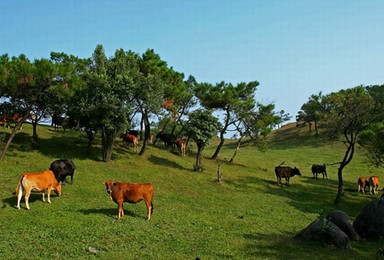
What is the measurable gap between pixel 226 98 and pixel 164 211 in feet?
92.5

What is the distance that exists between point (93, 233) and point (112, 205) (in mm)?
5417

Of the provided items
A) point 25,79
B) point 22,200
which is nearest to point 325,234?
point 22,200

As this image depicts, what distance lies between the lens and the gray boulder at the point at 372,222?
18719mm

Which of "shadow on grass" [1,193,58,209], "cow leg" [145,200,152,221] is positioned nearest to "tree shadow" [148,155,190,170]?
"shadow on grass" [1,193,58,209]

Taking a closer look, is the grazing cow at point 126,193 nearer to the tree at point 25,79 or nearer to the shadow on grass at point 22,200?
the shadow on grass at point 22,200

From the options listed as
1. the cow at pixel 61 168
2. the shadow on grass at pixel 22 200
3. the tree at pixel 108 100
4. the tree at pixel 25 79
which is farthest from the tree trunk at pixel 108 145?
the shadow on grass at pixel 22 200

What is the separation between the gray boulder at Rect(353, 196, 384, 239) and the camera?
18.7 metres

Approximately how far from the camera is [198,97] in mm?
48750

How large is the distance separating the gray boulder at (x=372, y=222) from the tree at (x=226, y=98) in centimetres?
2790

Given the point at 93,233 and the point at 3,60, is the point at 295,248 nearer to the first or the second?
the point at 93,233

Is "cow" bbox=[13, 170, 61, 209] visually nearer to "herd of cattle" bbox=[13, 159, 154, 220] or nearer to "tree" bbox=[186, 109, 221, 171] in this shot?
"herd of cattle" bbox=[13, 159, 154, 220]

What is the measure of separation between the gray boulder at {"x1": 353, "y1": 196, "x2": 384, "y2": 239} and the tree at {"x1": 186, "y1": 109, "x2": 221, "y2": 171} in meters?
18.9

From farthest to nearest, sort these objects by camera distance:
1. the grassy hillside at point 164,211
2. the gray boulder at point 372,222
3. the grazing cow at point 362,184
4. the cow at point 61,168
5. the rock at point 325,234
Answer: the grazing cow at point 362,184
the cow at point 61,168
the gray boulder at point 372,222
the rock at point 325,234
the grassy hillside at point 164,211

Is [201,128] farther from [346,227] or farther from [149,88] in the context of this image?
[346,227]
